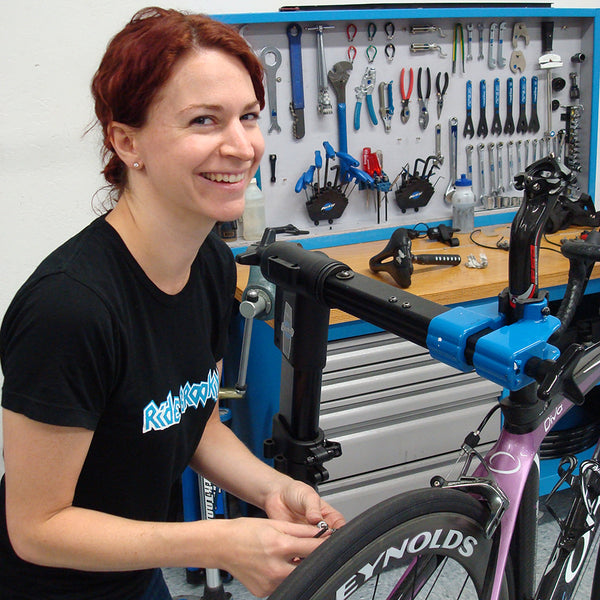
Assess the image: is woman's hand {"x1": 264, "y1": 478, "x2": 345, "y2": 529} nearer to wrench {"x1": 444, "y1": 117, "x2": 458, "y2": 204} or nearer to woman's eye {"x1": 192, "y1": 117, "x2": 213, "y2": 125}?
woman's eye {"x1": 192, "y1": 117, "x2": 213, "y2": 125}

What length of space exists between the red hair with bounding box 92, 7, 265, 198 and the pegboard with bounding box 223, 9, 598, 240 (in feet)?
3.62

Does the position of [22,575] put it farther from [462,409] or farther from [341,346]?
[462,409]

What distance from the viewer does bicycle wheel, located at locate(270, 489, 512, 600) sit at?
2.02 feet

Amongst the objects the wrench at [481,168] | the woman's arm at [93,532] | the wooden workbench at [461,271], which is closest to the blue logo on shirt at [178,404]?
the woman's arm at [93,532]

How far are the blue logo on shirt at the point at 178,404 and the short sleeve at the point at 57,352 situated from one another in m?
0.10

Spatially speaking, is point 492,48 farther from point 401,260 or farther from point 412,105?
point 401,260

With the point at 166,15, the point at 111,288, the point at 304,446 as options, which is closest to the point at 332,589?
the point at 304,446

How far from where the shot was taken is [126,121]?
0.77 metres

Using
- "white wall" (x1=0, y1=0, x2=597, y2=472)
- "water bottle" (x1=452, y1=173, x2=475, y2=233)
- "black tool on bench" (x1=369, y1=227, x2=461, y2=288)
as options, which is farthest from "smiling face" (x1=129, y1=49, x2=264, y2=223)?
"water bottle" (x1=452, y1=173, x2=475, y2=233)

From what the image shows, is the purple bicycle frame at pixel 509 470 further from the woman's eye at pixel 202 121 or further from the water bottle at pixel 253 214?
the water bottle at pixel 253 214

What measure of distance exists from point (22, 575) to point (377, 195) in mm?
1610

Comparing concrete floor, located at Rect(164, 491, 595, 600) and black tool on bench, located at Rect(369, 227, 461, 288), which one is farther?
concrete floor, located at Rect(164, 491, 595, 600)

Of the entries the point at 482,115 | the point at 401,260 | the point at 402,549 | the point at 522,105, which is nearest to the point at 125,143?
the point at 402,549

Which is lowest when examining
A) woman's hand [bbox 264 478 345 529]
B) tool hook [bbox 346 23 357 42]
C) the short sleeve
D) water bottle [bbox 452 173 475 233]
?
woman's hand [bbox 264 478 345 529]
